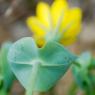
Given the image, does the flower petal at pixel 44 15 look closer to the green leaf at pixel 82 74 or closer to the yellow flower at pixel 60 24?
the yellow flower at pixel 60 24

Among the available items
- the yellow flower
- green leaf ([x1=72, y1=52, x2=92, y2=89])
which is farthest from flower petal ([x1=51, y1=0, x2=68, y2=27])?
green leaf ([x1=72, y1=52, x2=92, y2=89])

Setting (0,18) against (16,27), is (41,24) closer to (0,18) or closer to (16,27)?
(0,18)

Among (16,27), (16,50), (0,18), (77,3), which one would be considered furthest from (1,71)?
(16,27)

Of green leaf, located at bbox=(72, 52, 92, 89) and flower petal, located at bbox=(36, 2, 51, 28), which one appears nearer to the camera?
green leaf, located at bbox=(72, 52, 92, 89)

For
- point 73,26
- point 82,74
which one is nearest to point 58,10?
point 73,26

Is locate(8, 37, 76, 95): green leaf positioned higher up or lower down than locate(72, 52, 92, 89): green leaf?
higher up

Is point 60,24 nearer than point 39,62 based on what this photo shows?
No

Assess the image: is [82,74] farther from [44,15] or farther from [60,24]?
[44,15]

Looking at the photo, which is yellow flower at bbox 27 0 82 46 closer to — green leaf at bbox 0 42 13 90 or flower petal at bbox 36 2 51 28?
flower petal at bbox 36 2 51 28
